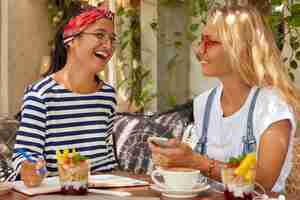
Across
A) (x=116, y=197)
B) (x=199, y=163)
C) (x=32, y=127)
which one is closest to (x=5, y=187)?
(x=116, y=197)

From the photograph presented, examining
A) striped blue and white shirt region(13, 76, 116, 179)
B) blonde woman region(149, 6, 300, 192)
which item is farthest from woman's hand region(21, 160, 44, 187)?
blonde woman region(149, 6, 300, 192)

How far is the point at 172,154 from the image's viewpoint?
188 cm

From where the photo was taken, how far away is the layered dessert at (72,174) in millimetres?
1758

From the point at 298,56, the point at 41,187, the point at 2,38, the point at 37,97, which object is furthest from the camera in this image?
the point at 2,38

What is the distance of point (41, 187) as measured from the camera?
6.03 feet

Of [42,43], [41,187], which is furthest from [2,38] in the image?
[41,187]

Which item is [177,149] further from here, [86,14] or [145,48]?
[145,48]

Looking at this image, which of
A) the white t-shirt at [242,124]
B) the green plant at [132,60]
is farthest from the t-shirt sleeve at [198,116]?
the green plant at [132,60]

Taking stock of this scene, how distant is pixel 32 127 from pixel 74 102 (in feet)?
0.58

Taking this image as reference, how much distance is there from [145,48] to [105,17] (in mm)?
1959

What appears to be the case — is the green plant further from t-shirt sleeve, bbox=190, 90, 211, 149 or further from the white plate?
the white plate

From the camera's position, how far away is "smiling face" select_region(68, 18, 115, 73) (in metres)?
2.26

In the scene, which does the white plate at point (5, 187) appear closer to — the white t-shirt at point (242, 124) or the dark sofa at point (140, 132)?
the white t-shirt at point (242, 124)

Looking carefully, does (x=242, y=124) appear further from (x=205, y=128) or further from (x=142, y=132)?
(x=142, y=132)
